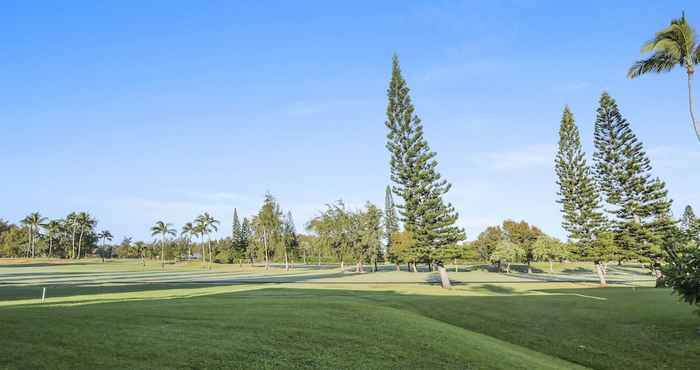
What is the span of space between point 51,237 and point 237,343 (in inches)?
5348

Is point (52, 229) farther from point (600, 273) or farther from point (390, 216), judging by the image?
point (600, 273)

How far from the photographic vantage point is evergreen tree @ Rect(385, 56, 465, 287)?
40.0 metres

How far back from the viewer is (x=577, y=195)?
5028cm

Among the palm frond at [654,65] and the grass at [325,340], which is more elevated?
the palm frond at [654,65]

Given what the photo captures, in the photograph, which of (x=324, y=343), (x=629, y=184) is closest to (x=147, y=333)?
(x=324, y=343)

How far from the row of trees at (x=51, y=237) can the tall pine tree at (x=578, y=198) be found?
387 feet

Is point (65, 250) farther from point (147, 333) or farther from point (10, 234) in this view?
point (147, 333)

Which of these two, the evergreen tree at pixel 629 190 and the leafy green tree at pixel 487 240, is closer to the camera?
the evergreen tree at pixel 629 190

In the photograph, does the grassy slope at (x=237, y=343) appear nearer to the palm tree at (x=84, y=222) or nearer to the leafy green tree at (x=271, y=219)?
the leafy green tree at (x=271, y=219)

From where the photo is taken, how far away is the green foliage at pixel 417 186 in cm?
3997

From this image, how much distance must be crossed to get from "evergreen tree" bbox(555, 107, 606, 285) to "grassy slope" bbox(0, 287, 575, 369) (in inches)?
1777

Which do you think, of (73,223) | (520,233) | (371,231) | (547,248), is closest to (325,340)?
(371,231)

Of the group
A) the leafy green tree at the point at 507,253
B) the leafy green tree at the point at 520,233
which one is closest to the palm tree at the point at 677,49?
the leafy green tree at the point at 507,253

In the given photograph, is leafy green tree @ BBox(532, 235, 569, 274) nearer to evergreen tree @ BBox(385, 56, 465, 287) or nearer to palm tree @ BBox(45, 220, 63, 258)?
evergreen tree @ BBox(385, 56, 465, 287)
